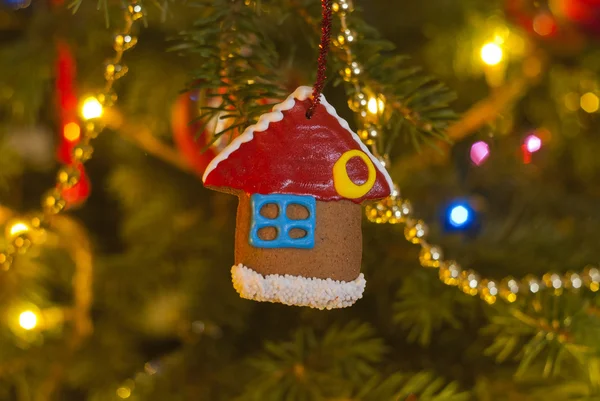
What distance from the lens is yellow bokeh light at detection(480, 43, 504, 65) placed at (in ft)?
2.37

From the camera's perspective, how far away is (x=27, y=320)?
0.69 m

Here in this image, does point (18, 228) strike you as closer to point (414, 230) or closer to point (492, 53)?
point (414, 230)

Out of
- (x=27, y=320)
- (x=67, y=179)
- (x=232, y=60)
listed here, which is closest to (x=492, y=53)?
(x=232, y=60)

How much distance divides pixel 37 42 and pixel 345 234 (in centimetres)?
51

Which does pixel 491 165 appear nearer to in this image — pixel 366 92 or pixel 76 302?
pixel 366 92

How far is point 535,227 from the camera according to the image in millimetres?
839

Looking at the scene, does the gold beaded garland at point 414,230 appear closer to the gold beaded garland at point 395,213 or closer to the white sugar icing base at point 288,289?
the gold beaded garland at point 395,213

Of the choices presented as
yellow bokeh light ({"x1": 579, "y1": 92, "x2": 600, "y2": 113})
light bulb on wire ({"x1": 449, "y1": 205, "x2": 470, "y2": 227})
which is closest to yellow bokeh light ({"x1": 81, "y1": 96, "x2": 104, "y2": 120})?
light bulb on wire ({"x1": 449, "y1": 205, "x2": 470, "y2": 227})

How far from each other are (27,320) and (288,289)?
45 cm

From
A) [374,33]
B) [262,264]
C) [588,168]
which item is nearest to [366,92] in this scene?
[374,33]

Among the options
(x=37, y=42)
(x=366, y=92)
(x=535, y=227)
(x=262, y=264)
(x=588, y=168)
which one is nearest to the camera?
(x=262, y=264)

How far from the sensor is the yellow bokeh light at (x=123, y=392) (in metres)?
0.64

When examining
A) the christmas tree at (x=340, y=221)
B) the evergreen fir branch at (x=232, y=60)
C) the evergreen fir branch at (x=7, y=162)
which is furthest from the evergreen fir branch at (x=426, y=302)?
the evergreen fir branch at (x=7, y=162)

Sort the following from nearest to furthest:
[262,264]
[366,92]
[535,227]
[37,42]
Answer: [262,264]
[366,92]
[37,42]
[535,227]
